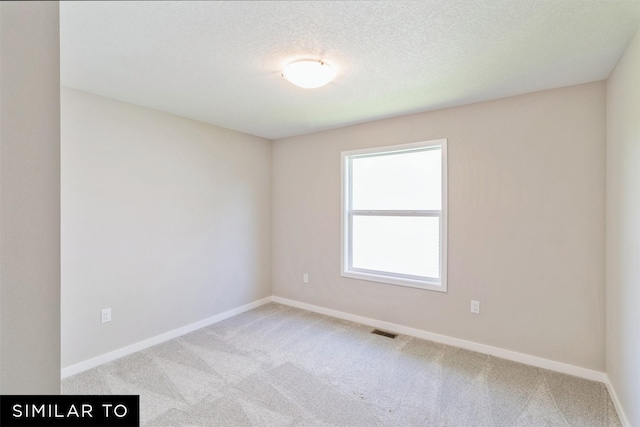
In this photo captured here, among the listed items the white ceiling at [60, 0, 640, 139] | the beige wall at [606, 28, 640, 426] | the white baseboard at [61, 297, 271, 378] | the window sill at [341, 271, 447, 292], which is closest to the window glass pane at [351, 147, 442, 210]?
the white ceiling at [60, 0, 640, 139]

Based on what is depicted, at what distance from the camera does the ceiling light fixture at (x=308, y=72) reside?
6.56 feet

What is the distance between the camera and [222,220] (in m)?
3.74

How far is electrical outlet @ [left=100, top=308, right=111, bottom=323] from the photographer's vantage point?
2.68 meters

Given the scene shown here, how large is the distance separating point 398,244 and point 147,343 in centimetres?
282

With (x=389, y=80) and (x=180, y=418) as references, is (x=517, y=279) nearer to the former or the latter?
(x=389, y=80)

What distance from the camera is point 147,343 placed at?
9.73ft

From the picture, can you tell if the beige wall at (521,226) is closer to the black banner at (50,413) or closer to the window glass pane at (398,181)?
the window glass pane at (398,181)

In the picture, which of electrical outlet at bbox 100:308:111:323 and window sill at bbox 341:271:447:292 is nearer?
electrical outlet at bbox 100:308:111:323

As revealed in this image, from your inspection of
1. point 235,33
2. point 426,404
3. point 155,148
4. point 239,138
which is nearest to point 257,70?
point 235,33

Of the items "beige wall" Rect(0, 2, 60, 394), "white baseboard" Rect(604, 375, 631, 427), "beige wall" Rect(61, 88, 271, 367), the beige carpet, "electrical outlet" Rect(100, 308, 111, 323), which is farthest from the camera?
"electrical outlet" Rect(100, 308, 111, 323)

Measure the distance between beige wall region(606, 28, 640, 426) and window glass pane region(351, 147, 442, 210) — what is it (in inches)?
51.9

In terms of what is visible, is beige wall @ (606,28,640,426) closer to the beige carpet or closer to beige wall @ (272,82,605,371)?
beige wall @ (272,82,605,371)

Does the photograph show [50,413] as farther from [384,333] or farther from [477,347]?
[477,347]

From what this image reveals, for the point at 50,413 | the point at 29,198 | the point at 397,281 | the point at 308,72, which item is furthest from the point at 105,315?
the point at 397,281
